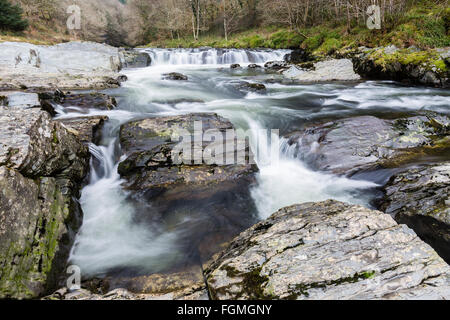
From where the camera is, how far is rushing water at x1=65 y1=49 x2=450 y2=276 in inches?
132

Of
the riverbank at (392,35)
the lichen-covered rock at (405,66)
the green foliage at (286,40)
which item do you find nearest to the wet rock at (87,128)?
the lichen-covered rock at (405,66)

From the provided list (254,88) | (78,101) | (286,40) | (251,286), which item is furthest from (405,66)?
(286,40)

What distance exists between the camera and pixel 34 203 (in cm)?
264

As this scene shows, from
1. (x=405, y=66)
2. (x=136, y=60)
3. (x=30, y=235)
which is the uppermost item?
(x=136, y=60)

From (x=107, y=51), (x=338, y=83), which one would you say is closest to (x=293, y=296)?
(x=338, y=83)

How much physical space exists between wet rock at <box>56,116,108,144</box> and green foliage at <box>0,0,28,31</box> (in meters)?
26.0

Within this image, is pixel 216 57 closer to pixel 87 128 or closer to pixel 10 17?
pixel 87 128

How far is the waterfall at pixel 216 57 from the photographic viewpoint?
18672 mm

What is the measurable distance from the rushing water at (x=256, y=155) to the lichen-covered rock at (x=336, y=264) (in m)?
1.40

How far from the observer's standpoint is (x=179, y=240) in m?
3.48

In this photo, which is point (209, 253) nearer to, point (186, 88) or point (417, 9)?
point (186, 88)

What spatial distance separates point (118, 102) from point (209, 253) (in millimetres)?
6716

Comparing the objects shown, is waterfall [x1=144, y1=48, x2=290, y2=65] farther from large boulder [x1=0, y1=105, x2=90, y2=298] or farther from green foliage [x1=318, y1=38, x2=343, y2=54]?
large boulder [x1=0, y1=105, x2=90, y2=298]

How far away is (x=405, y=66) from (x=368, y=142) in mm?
7298
